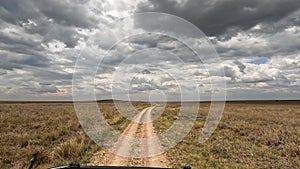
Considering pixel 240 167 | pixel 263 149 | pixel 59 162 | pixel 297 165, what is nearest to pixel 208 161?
pixel 240 167

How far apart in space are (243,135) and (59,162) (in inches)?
468

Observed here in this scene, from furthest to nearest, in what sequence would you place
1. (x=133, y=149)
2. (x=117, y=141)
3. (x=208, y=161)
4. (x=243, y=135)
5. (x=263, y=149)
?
(x=243, y=135) → (x=117, y=141) → (x=263, y=149) → (x=133, y=149) → (x=208, y=161)

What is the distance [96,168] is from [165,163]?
772 cm

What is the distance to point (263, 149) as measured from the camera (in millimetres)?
13109

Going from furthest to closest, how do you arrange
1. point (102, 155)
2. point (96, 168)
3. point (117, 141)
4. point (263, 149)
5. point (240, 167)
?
point (117, 141)
point (263, 149)
point (102, 155)
point (240, 167)
point (96, 168)

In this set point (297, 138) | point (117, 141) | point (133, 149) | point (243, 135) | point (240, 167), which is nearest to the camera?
point (240, 167)

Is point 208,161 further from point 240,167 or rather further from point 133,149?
point 133,149

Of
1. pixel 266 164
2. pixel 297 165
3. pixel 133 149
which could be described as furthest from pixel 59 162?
pixel 297 165

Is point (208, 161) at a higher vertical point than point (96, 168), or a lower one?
lower

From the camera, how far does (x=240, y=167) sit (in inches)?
388

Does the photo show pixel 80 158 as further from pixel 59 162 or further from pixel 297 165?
pixel 297 165

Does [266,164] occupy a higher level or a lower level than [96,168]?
lower

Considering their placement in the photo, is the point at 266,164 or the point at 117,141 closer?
the point at 266,164

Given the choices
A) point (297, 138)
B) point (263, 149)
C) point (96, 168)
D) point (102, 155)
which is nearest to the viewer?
point (96, 168)
